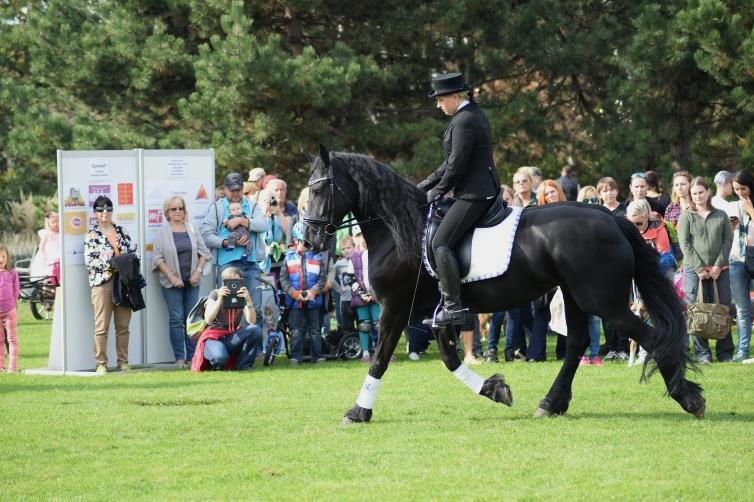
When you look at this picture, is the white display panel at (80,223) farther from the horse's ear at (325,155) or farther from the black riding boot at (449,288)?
the black riding boot at (449,288)

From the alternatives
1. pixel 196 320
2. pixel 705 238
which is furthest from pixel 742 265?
pixel 196 320

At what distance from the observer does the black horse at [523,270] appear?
978 cm

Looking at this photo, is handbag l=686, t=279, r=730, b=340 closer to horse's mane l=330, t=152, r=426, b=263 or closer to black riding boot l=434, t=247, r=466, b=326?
black riding boot l=434, t=247, r=466, b=326

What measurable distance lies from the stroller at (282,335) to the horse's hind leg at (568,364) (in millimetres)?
5997

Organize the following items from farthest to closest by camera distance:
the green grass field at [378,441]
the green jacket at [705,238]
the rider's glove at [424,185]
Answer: the green jacket at [705,238], the rider's glove at [424,185], the green grass field at [378,441]

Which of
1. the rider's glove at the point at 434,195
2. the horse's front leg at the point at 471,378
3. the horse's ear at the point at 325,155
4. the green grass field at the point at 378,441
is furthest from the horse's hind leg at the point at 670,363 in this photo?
the horse's ear at the point at 325,155

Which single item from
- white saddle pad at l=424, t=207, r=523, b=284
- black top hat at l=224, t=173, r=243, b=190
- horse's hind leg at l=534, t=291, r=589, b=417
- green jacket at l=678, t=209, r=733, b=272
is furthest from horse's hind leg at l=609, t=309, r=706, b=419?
black top hat at l=224, t=173, r=243, b=190

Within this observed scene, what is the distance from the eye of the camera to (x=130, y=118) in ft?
81.9

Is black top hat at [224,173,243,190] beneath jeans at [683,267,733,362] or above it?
above

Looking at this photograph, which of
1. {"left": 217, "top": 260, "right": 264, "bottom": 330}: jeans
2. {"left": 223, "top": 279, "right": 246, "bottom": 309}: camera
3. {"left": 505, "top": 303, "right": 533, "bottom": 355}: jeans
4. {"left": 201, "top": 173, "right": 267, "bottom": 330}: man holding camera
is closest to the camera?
{"left": 223, "top": 279, "right": 246, "bottom": 309}: camera

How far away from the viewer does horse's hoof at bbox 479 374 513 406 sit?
10164 mm

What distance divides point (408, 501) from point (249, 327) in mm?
7872

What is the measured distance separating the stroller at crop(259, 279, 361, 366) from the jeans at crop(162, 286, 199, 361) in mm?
944

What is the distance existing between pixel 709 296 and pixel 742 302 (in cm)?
40
